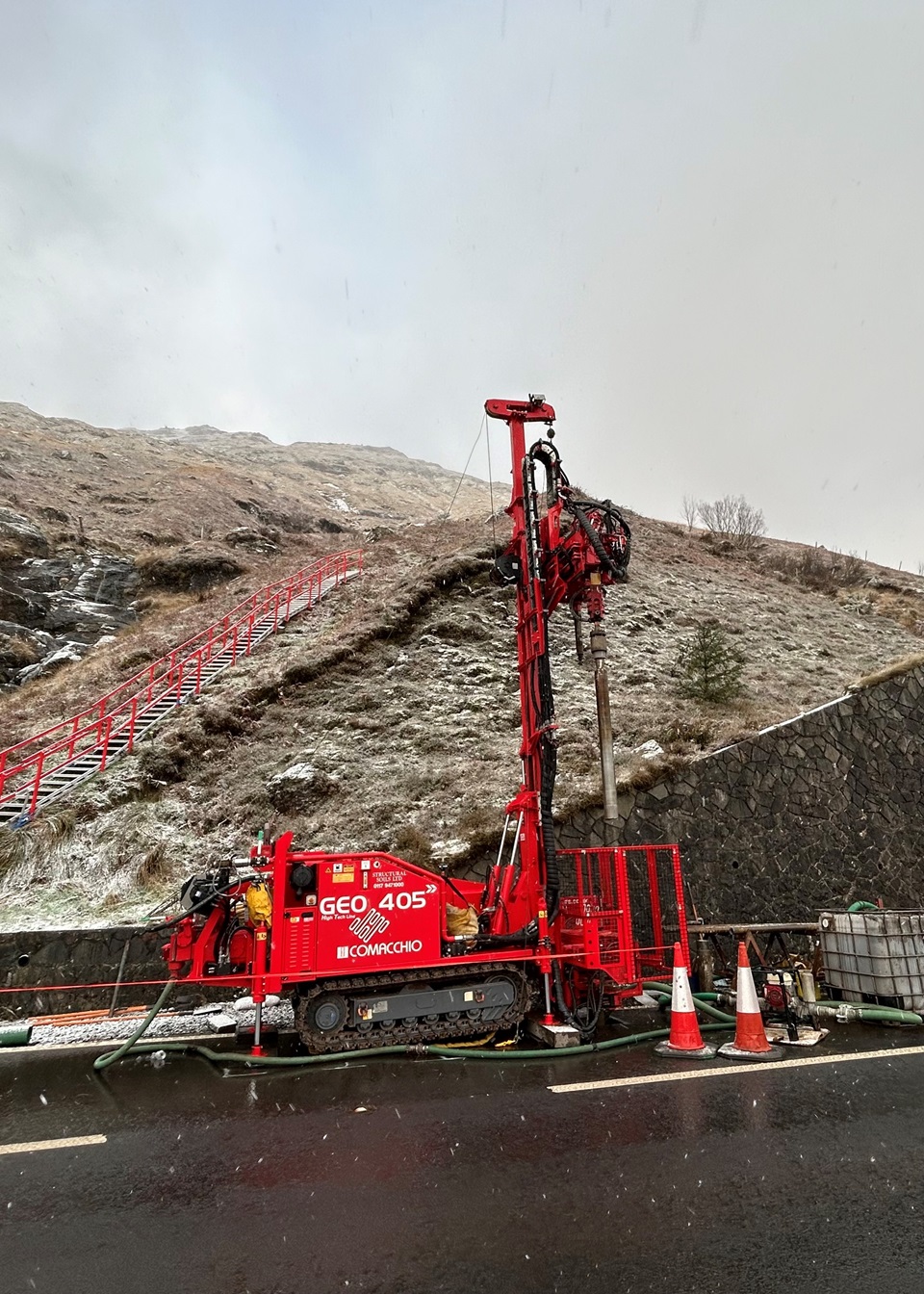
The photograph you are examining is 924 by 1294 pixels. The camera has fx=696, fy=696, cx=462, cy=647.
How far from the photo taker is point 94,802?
13.6 metres

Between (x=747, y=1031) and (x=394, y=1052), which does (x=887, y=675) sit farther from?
(x=394, y=1052)

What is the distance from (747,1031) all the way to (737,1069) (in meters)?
0.65

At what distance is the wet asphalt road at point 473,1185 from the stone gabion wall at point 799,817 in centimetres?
546

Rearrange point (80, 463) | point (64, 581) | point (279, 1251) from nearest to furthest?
point (279, 1251), point (64, 581), point (80, 463)

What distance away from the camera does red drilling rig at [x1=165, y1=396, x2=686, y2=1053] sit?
7266 millimetres

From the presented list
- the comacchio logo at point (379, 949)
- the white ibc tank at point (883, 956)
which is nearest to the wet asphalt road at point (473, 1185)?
the comacchio logo at point (379, 949)

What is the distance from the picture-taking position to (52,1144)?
5.04m

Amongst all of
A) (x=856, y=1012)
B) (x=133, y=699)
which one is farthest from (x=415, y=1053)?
(x=133, y=699)

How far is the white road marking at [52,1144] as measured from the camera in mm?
4949

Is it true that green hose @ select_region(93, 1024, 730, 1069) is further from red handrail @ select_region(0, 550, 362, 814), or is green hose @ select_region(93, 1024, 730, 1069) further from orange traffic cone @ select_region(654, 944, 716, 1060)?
red handrail @ select_region(0, 550, 362, 814)

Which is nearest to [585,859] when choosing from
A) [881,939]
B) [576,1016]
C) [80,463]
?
[576,1016]

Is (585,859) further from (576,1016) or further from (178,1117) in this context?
(178,1117)

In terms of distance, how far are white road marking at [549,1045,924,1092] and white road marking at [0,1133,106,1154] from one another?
358cm

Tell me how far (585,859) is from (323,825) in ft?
18.8
